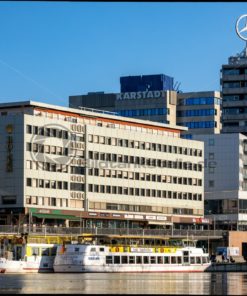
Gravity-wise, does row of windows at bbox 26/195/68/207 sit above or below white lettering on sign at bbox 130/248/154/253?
above

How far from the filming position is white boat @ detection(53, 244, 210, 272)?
131 meters

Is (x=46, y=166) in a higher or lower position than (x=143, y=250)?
higher

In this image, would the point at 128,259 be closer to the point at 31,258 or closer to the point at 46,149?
the point at 31,258

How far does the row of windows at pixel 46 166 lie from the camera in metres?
166

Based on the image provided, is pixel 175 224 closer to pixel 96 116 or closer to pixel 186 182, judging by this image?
pixel 186 182

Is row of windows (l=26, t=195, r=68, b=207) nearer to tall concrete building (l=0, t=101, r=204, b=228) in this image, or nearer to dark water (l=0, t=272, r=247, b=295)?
tall concrete building (l=0, t=101, r=204, b=228)

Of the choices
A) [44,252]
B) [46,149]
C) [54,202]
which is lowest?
[44,252]

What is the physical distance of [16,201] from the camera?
16450cm

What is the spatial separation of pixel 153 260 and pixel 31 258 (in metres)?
19.2

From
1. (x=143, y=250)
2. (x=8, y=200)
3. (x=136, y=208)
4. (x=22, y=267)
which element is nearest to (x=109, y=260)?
(x=143, y=250)

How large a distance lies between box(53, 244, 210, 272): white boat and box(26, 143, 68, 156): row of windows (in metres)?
36.5

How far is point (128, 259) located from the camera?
5374 inches

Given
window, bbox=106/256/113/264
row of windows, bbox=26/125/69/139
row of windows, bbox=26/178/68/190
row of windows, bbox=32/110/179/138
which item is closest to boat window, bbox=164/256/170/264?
window, bbox=106/256/113/264

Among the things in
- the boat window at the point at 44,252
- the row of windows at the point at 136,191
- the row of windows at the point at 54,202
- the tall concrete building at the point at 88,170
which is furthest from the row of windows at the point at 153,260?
the row of windows at the point at 136,191
